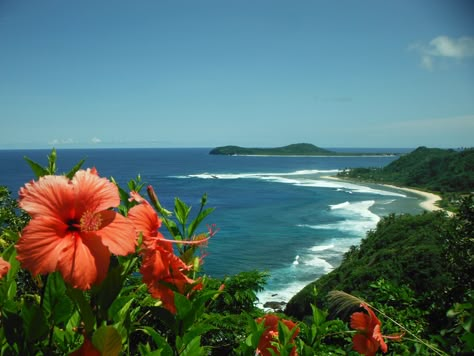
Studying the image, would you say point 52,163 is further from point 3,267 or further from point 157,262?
point 157,262

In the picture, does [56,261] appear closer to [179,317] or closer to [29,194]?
[29,194]

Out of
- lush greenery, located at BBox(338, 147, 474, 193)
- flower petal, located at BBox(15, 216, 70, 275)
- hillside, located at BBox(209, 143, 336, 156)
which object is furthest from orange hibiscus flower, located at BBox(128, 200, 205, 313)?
hillside, located at BBox(209, 143, 336, 156)

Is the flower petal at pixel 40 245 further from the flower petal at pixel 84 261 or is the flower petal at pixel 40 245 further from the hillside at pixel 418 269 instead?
the hillside at pixel 418 269

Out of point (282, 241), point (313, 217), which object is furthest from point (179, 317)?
point (313, 217)

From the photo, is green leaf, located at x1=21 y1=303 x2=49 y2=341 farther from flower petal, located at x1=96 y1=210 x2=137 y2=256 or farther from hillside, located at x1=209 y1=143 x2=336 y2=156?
hillside, located at x1=209 y1=143 x2=336 y2=156

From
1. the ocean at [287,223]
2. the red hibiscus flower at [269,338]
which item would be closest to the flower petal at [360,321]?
the red hibiscus flower at [269,338]
